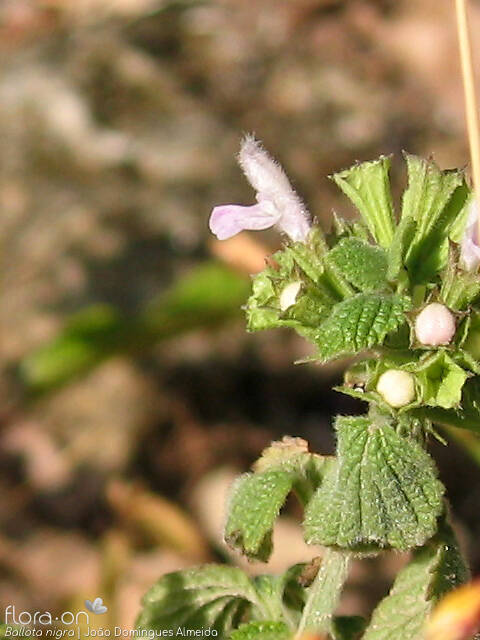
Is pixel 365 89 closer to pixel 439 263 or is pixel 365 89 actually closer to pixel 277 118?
pixel 277 118

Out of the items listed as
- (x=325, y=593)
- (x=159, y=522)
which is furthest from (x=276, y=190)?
(x=159, y=522)

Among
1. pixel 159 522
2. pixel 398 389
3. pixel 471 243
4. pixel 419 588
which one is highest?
pixel 159 522

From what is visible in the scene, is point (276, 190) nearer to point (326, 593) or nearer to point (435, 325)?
point (435, 325)

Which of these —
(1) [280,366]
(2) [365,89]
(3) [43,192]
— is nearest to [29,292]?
(3) [43,192]

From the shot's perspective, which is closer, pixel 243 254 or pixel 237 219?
pixel 237 219

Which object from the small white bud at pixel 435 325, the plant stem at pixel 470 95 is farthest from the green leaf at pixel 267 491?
the plant stem at pixel 470 95

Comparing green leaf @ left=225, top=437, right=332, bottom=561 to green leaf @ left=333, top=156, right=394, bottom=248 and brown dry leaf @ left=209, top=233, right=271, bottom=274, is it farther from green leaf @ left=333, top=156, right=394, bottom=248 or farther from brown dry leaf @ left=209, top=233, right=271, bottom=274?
brown dry leaf @ left=209, top=233, right=271, bottom=274

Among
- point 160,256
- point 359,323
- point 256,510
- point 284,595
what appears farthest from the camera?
point 160,256
